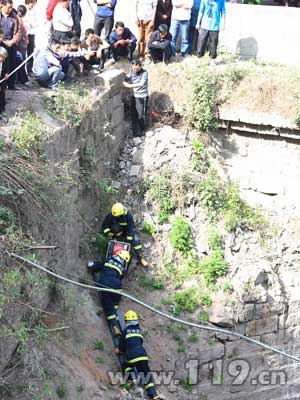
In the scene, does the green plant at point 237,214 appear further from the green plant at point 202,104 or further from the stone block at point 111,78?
the stone block at point 111,78

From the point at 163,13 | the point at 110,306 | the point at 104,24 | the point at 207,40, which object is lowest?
the point at 110,306

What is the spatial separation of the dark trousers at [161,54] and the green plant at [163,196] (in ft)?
9.52

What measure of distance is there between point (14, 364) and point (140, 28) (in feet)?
28.7

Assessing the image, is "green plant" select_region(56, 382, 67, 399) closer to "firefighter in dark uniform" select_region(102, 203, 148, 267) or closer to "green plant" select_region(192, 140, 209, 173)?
"firefighter in dark uniform" select_region(102, 203, 148, 267)

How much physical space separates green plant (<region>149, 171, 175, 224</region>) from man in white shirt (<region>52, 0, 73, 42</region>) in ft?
10.3

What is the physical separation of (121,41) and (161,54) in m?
1.00

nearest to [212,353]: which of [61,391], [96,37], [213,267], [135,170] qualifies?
[213,267]

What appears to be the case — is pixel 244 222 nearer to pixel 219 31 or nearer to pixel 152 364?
pixel 152 364

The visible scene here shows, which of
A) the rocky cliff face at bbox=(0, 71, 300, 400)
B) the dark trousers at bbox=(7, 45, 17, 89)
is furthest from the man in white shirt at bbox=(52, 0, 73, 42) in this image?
the dark trousers at bbox=(7, 45, 17, 89)

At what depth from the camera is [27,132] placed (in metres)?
10.6

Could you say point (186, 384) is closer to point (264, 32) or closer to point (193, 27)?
point (193, 27)

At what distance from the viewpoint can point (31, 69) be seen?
13758 millimetres

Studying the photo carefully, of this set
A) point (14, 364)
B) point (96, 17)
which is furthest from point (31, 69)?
point (14, 364)

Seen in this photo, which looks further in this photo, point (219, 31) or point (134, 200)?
point (219, 31)
